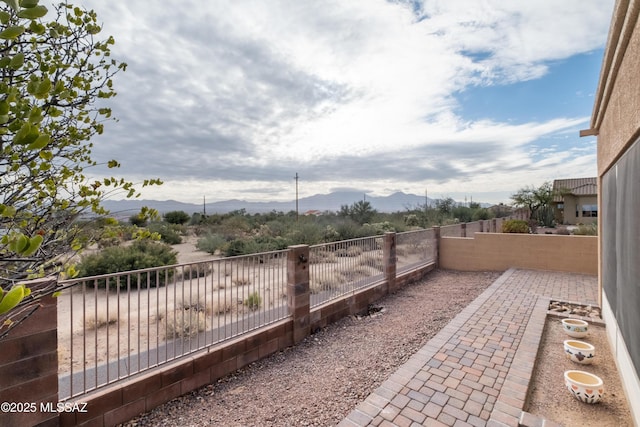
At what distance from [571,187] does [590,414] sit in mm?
34915

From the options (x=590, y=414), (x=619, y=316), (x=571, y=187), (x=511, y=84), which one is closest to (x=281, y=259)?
(x=590, y=414)

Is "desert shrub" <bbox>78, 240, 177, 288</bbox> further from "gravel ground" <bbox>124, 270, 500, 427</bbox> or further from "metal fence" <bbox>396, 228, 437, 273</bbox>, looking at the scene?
"metal fence" <bbox>396, 228, 437, 273</bbox>

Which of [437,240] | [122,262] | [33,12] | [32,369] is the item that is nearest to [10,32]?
[33,12]

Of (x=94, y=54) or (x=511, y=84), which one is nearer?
(x=94, y=54)

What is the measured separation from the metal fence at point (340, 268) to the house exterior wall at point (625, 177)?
4101mm

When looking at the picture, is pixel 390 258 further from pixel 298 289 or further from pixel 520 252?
pixel 520 252

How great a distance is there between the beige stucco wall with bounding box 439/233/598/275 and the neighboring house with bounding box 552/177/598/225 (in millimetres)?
21199

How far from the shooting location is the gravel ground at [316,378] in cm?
319

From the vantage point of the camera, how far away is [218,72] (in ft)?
24.4

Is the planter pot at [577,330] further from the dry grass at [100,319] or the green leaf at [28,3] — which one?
the dry grass at [100,319]

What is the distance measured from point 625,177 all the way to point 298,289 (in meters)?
4.44

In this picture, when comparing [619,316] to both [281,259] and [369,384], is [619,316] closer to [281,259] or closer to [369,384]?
[369,384]

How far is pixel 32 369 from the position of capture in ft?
8.39

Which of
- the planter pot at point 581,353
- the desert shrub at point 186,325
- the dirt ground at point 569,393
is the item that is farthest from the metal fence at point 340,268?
the planter pot at point 581,353
